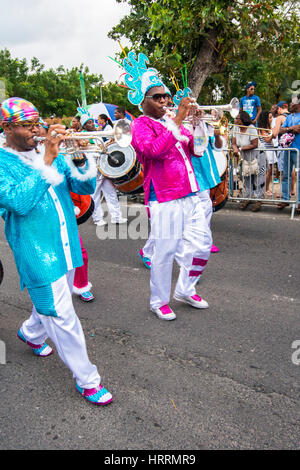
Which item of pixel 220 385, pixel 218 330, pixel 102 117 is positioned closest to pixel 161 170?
pixel 218 330

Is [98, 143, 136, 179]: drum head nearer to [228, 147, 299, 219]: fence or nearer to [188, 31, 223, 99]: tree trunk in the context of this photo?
[228, 147, 299, 219]: fence

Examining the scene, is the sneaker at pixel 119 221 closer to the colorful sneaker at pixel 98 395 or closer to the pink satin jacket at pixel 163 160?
the pink satin jacket at pixel 163 160

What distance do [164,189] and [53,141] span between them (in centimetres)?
143

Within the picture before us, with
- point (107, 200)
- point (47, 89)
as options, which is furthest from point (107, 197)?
point (47, 89)

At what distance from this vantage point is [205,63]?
11.2m

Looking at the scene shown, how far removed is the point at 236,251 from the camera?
582 cm

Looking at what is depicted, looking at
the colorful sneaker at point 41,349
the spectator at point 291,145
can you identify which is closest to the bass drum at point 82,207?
the colorful sneaker at point 41,349

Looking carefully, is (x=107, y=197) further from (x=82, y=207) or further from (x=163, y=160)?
(x=163, y=160)

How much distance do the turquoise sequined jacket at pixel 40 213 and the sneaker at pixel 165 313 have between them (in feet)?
4.38

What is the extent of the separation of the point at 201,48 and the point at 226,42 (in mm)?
648

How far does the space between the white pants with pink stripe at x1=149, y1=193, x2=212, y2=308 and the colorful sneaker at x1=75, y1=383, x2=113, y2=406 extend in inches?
50.4

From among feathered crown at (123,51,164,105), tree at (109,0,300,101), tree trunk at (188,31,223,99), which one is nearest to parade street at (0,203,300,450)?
feathered crown at (123,51,164,105)

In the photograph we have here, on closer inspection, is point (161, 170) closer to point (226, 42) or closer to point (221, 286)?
point (221, 286)

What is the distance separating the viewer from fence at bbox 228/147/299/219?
757 cm
